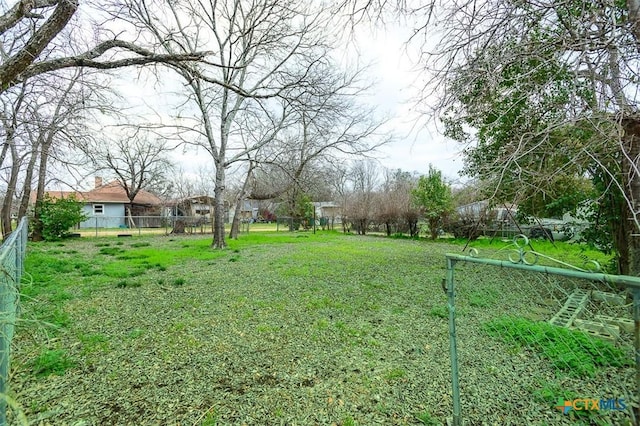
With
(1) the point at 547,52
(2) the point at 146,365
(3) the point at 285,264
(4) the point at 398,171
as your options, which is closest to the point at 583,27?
(1) the point at 547,52

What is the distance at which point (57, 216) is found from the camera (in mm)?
11953

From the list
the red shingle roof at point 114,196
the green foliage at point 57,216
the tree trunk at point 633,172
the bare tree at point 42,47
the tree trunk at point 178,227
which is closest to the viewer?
the tree trunk at point 633,172

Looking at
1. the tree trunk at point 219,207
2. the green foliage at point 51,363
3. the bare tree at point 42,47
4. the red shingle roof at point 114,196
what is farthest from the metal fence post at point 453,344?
the red shingle roof at point 114,196

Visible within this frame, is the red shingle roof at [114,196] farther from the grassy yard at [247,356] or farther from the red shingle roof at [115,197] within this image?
the grassy yard at [247,356]

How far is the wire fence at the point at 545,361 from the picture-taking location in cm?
167

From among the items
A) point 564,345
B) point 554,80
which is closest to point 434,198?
point 564,345

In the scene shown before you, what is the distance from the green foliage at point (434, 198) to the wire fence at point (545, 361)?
10.2m

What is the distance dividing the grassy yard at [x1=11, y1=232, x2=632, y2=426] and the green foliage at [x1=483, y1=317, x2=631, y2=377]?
0.56ft

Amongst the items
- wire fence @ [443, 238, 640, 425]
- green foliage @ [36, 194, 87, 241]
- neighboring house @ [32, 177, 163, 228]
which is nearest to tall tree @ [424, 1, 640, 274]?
wire fence @ [443, 238, 640, 425]

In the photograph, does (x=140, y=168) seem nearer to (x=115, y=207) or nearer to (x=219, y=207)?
(x=115, y=207)

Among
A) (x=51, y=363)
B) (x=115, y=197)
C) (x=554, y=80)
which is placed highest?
(x=115, y=197)

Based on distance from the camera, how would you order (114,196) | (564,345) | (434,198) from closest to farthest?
1. (564,345)
2. (434,198)
3. (114,196)

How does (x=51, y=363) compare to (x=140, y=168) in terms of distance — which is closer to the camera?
(x=51, y=363)

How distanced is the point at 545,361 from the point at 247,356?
2.53 m
